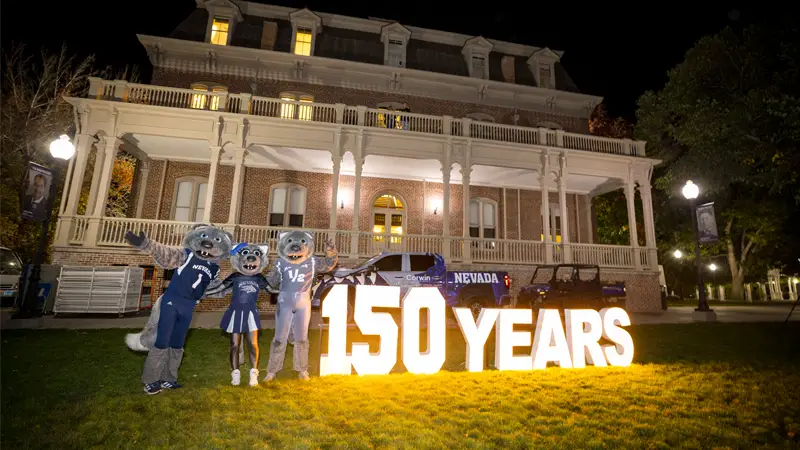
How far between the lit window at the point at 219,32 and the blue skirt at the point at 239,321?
52.1 feet

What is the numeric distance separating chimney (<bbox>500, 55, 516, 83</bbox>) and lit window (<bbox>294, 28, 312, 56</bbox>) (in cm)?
990

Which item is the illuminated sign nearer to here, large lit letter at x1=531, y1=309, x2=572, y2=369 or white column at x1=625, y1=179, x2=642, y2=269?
large lit letter at x1=531, y1=309, x2=572, y2=369

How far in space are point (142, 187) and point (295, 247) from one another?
14.2m

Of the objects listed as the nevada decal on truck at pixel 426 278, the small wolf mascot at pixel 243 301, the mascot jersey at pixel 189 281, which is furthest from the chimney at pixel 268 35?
the mascot jersey at pixel 189 281

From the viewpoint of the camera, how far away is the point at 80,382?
4.48 m

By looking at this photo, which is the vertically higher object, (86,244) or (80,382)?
(86,244)

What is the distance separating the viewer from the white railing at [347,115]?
13484mm

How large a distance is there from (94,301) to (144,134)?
6.21m

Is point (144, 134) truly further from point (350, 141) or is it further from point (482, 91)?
point (482, 91)

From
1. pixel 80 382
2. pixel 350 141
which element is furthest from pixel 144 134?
pixel 80 382

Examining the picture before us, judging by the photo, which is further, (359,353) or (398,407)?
(359,353)

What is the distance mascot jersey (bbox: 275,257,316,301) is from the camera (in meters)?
5.09

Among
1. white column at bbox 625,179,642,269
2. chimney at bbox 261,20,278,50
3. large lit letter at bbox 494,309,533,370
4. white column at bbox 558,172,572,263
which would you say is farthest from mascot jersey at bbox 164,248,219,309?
white column at bbox 625,179,642,269

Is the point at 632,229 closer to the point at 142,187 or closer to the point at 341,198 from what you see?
the point at 341,198
